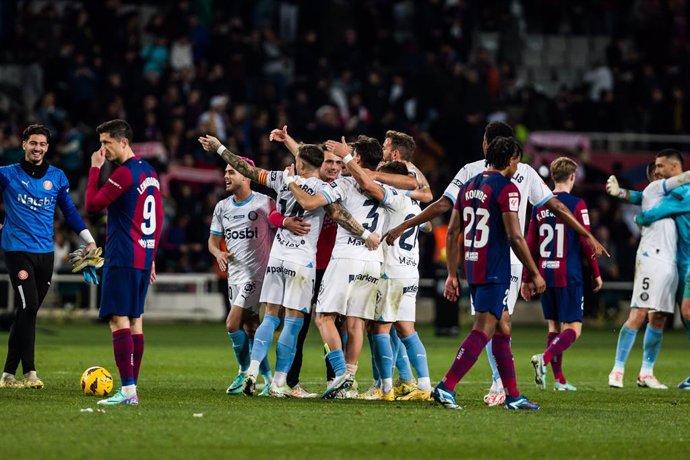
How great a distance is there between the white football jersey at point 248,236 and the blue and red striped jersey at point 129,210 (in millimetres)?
2103

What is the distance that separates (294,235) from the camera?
12.4m

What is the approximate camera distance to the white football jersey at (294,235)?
1233 cm

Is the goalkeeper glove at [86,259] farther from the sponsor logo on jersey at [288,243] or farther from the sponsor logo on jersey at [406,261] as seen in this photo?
the sponsor logo on jersey at [406,261]

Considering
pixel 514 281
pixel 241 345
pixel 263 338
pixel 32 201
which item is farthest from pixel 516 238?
pixel 32 201

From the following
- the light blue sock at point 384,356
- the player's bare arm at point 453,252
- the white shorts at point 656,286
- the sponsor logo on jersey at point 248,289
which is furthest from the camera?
the white shorts at point 656,286

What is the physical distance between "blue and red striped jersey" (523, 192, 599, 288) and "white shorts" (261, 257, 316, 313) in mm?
3198

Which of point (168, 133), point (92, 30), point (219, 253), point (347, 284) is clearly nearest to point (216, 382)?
point (219, 253)

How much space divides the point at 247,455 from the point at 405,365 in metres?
4.94

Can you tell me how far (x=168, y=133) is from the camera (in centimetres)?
2800

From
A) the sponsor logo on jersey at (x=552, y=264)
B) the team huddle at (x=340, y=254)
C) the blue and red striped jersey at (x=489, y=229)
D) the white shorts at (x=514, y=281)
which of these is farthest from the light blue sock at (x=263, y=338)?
the sponsor logo on jersey at (x=552, y=264)

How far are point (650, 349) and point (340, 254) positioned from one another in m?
4.51

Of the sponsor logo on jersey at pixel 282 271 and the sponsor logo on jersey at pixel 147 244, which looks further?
the sponsor logo on jersey at pixel 282 271

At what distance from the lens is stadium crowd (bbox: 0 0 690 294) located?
2752cm

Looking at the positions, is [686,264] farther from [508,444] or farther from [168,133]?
[168,133]
